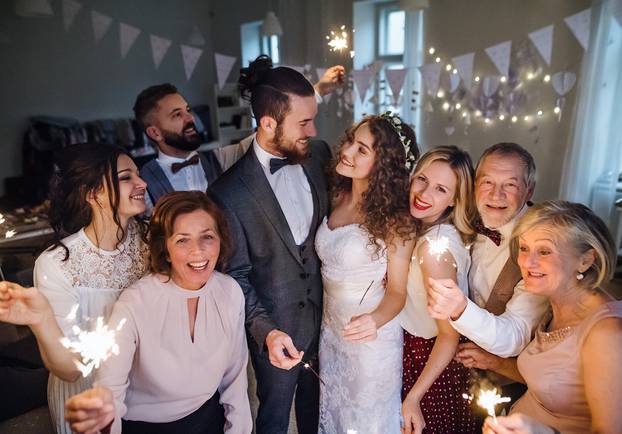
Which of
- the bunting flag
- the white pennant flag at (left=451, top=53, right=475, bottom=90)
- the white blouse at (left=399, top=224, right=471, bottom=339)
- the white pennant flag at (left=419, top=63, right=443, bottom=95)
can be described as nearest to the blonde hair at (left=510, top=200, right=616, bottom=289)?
the white blouse at (left=399, top=224, right=471, bottom=339)

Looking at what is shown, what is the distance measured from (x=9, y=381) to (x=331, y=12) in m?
5.61

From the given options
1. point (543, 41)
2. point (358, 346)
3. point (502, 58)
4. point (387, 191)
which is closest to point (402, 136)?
point (387, 191)

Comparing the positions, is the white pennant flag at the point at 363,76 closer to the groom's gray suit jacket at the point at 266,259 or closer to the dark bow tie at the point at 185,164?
the dark bow tie at the point at 185,164

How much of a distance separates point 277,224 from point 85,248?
749 mm

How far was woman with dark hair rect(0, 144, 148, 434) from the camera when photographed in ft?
5.13

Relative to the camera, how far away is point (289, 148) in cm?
200

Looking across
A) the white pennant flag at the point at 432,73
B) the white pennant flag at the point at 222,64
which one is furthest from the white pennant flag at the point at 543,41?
the white pennant flag at the point at 222,64

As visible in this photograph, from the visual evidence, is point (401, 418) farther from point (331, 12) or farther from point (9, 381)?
point (331, 12)

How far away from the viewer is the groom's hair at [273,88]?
196 centimetres

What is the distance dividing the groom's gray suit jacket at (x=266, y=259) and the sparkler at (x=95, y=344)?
55 centimetres

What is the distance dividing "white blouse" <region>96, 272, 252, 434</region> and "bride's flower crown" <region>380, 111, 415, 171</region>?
3.13ft

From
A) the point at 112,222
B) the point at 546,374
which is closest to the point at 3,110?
the point at 112,222

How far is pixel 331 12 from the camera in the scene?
615cm

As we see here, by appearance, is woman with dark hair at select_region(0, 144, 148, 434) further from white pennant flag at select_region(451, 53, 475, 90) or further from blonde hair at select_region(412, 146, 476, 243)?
white pennant flag at select_region(451, 53, 475, 90)
